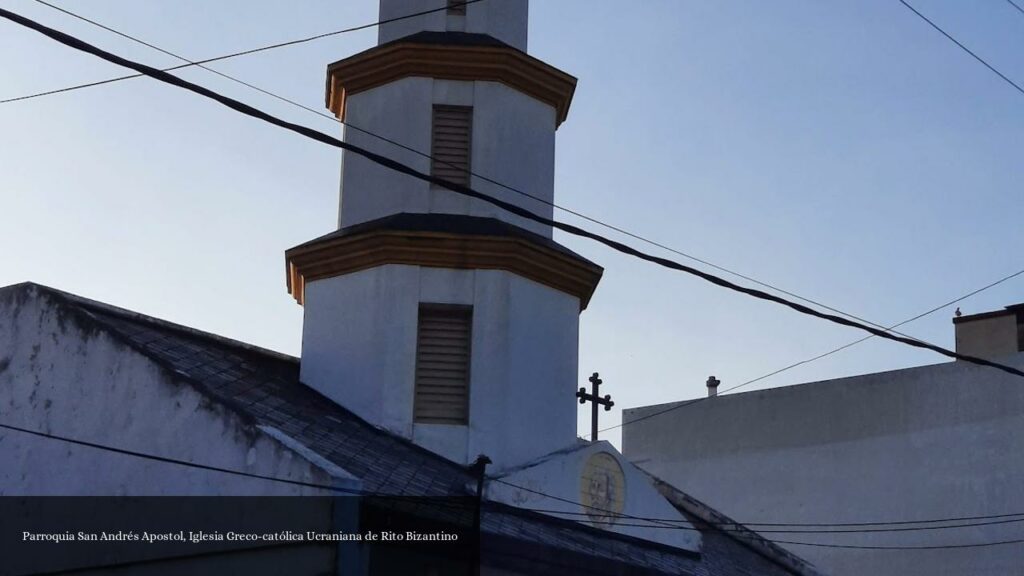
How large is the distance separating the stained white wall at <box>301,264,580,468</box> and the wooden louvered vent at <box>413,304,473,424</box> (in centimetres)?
13

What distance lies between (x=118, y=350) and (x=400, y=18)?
299 inches

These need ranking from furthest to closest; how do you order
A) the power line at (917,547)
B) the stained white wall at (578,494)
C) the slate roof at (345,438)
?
the power line at (917,547)
the stained white wall at (578,494)
the slate roof at (345,438)

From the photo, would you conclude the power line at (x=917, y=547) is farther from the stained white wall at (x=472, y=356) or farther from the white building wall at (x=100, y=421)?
the white building wall at (x=100, y=421)

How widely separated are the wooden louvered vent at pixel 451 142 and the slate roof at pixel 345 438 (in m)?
3.38

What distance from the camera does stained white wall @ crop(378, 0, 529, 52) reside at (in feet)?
74.6

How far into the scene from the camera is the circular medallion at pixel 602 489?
65.6 feet

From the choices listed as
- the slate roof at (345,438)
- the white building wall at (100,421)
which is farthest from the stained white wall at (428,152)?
the white building wall at (100,421)

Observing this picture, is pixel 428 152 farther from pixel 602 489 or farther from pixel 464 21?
pixel 602 489

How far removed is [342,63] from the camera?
22641 millimetres

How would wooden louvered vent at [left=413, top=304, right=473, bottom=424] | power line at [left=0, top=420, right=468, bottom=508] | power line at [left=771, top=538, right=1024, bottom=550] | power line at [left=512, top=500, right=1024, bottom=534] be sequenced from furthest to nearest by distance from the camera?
1. power line at [left=771, top=538, right=1024, bottom=550]
2. power line at [left=512, top=500, right=1024, bottom=534]
3. wooden louvered vent at [left=413, top=304, right=473, bottom=424]
4. power line at [left=0, top=420, right=468, bottom=508]

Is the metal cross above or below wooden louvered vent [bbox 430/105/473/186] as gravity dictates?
below

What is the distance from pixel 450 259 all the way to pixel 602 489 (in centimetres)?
364

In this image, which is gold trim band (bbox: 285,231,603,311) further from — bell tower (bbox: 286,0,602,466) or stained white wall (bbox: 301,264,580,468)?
stained white wall (bbox: 301,264,580,468)

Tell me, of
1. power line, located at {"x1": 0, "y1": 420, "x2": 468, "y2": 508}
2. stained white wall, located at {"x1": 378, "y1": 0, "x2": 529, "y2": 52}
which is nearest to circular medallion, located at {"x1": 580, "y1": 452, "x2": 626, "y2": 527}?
power line, located at {"x1": 0, "y1": 420, "x2": 468, "y2": 508}
